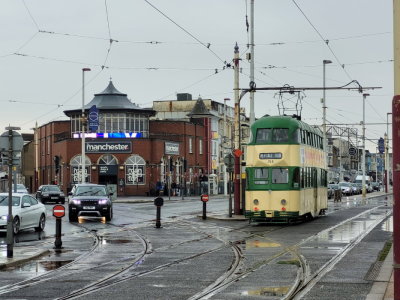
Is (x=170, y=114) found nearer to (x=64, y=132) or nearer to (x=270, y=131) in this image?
(x=64, y=132)

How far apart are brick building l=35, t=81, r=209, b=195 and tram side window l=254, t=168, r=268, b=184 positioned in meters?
46.9

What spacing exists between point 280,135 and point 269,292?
18.5 meters

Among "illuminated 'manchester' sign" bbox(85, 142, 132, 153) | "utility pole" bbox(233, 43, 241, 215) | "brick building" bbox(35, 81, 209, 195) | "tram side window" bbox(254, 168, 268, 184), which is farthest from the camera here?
"illuminated 'manchester' sign" bbox(85, 142, 132, 153)

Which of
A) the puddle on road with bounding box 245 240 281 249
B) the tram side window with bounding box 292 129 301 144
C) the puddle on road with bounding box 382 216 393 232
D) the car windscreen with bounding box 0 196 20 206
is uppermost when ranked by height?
the tram side window with bounding box 292 129 301 144

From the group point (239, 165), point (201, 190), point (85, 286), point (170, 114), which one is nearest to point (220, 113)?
point (170, 114)

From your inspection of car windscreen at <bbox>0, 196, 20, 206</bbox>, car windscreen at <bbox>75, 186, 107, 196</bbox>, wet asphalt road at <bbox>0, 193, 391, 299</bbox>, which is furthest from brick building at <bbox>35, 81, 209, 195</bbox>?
wet asphalt road at <bbox>0, 193, 391, 299</bbox>

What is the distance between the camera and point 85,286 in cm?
1374

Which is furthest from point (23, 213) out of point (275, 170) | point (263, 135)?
point (275, 170)

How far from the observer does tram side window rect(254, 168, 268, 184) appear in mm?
31469

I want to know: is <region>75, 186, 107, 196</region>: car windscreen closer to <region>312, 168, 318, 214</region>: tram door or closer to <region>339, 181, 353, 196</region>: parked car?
<region>312, 168, 318, 214</region>: tram door

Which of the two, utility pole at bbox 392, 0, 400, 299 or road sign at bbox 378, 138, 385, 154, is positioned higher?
road sign at bbox 378, 138, 385, 154

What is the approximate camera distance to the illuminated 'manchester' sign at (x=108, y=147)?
277 feet

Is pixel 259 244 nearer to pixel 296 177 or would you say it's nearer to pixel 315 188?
pixel 296 177

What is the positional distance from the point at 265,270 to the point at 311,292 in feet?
10.9
